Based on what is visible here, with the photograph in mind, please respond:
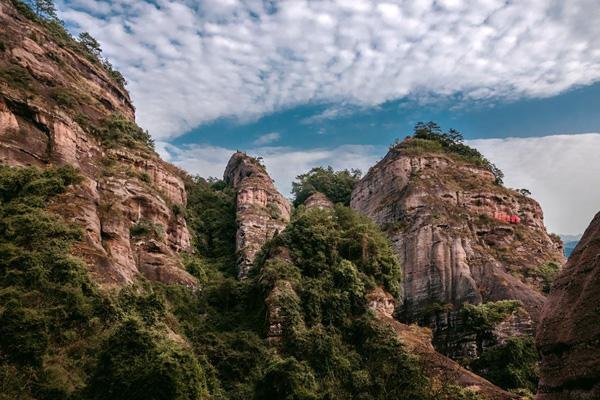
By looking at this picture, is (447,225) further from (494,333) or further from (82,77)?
(82,77)

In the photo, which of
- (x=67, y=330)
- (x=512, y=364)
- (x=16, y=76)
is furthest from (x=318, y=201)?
(x=67, y=330)

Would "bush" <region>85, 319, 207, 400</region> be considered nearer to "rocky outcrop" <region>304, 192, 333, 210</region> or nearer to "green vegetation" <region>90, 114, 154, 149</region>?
"green vegetation" <region>90, 114, 154, 149</region>

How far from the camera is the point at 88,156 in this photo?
3684 cm

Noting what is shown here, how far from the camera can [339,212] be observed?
46031 mm

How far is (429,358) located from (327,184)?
53337mm

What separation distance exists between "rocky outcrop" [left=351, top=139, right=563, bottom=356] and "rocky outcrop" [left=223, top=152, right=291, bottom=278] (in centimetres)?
1209

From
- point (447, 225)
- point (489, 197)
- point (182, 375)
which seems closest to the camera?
point (182, 375)

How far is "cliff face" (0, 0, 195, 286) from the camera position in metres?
29.4

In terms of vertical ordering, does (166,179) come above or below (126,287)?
above

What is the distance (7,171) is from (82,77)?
82.1 ft

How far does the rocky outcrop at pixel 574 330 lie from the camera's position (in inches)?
320

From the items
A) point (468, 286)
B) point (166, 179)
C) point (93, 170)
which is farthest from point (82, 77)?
point (468, 286)

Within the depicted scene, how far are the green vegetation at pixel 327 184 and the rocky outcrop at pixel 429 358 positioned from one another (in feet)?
132

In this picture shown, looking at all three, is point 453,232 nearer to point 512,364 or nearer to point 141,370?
point 512,364
